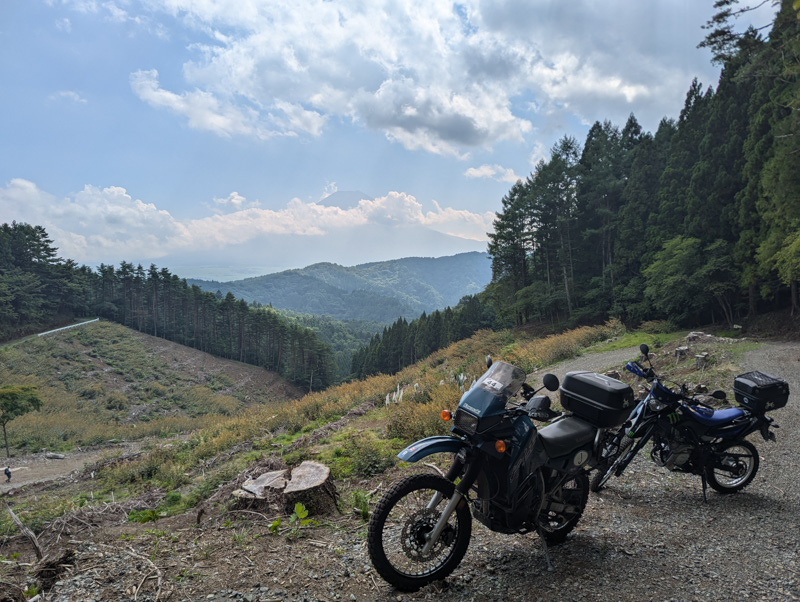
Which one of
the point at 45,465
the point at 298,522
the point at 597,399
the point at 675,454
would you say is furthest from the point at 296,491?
the point at 45,465

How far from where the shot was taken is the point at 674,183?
26.2m

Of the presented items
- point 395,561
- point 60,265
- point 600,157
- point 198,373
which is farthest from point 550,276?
point 60,265

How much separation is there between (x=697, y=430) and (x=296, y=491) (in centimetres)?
425

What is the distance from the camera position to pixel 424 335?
60188 millimetres

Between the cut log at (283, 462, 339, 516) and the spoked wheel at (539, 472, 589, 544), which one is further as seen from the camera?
the cut log at (283, 462, 339, 516)

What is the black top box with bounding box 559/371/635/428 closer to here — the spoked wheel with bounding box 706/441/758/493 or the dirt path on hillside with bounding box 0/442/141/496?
the spoked wheel with bounding box 706/441/758/493

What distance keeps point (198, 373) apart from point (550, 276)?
42.0 metres

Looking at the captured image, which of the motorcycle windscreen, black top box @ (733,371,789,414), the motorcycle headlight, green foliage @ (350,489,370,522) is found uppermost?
the motorcycle windscreen

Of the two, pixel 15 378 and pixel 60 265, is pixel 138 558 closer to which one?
pixel 15 378

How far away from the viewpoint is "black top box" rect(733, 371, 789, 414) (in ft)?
13.7

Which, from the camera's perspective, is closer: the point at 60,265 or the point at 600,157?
the point at 600,157

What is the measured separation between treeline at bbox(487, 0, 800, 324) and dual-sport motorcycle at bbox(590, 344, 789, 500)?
1074cm

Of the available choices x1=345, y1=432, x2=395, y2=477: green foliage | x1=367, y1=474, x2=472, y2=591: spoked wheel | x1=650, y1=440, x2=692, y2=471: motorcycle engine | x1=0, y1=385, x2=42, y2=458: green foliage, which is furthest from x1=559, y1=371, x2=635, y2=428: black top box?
x1=0, y1=385, x2=42, y2=458: green foliage

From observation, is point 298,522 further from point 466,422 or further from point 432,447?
point 466,422
